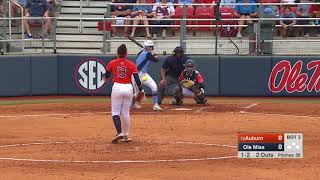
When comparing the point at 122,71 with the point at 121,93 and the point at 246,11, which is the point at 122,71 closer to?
the point at 121,93

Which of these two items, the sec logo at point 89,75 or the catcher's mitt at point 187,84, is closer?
the catcher's mitt at point 187,84

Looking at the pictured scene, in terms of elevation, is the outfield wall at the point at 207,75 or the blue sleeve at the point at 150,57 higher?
the blue sleeve at the point at 150,57

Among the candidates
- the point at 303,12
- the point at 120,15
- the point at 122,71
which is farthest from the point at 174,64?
the point at 122,71

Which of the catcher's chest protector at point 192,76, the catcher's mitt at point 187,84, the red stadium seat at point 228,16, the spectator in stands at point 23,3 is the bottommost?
the catcher's mitt at point 187,84

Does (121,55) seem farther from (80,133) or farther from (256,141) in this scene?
(256,141)

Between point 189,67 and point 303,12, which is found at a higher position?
point 303,12

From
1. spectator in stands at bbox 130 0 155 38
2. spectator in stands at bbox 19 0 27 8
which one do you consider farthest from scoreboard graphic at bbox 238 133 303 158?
spectator in stands at bbox 19 0 27 8

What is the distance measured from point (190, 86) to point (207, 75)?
3.07m

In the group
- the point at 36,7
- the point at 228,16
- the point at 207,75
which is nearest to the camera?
the point at 207,75

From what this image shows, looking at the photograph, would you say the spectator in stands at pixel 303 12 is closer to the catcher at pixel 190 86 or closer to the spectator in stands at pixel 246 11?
the spectator in stands at pixel 246 11

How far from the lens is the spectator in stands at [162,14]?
88.3ft

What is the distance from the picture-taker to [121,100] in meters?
16.3

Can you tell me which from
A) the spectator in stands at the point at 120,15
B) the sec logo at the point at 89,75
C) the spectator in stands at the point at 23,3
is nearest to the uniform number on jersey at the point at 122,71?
the spectator in stands at the point at 120,15

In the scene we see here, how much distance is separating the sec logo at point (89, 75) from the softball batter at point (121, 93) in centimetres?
996
